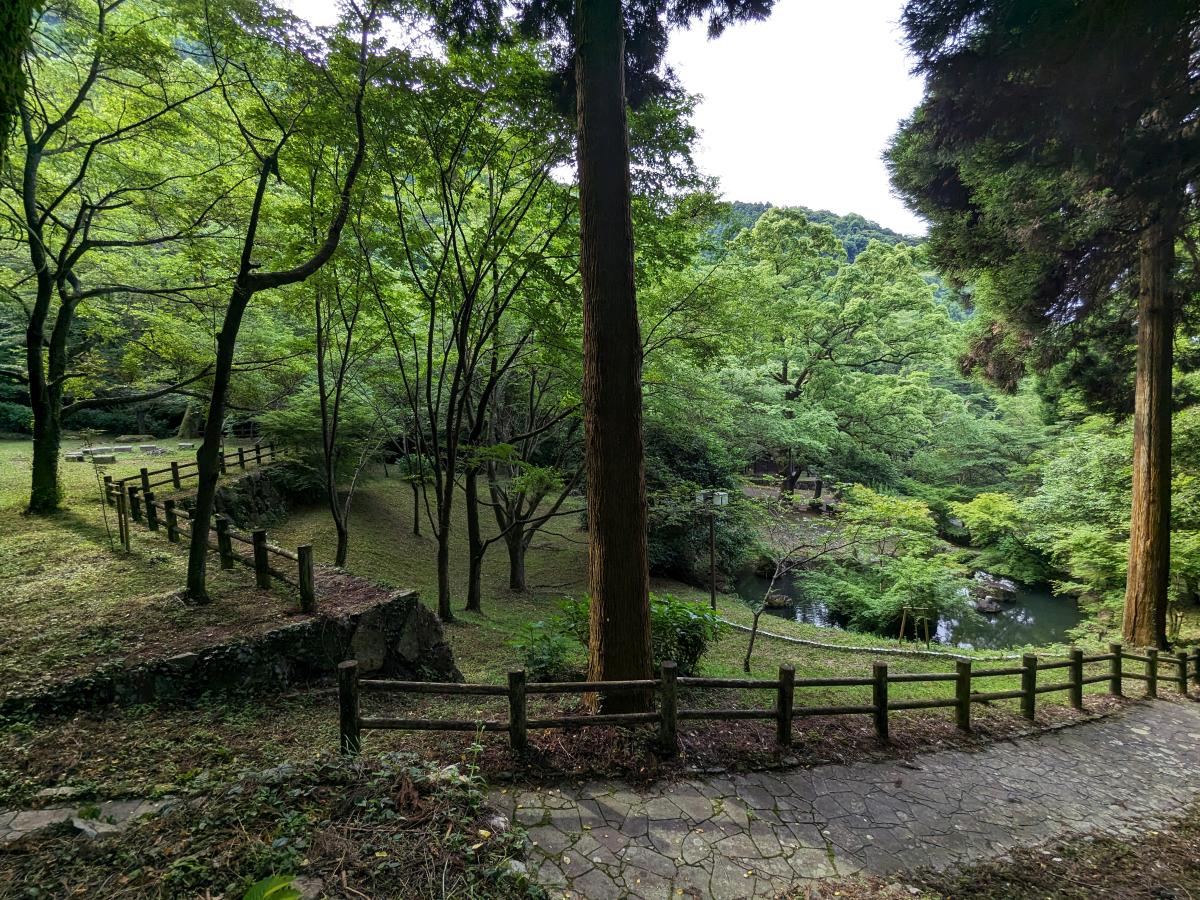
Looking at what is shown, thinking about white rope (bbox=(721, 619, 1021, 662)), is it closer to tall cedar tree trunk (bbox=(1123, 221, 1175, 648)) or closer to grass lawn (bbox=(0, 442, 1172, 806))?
grass lawn (bbox=(0, 442, 1172, 806))

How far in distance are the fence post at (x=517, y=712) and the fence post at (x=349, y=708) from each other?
3.66 feet

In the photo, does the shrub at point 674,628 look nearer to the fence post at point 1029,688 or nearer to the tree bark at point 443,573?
the fence post at point 1029,688

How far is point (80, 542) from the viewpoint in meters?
7.75

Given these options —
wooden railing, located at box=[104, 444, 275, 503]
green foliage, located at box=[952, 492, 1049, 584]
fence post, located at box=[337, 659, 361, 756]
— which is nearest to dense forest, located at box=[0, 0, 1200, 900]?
fence post, located at box=[337, 659, 361, 756]

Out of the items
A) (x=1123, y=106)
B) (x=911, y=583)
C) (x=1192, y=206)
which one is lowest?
(x=911, y=583)

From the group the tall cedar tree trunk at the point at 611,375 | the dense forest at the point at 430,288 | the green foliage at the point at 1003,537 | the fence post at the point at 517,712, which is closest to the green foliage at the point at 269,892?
the fence post at the point at 517,712

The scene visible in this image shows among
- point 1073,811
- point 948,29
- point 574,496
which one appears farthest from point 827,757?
point 574,496

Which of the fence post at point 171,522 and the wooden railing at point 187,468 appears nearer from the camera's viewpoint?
the fence post at point 171,522

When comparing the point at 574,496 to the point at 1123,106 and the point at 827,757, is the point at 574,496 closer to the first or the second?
the point at 827,757

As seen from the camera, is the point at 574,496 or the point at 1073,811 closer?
the point at 1073,811

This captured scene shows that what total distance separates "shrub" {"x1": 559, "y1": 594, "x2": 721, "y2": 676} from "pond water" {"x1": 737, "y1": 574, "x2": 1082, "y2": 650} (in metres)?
10.6

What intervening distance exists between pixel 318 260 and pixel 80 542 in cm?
653

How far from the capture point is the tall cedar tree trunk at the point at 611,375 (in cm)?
410

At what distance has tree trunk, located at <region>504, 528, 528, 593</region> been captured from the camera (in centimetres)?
1251
